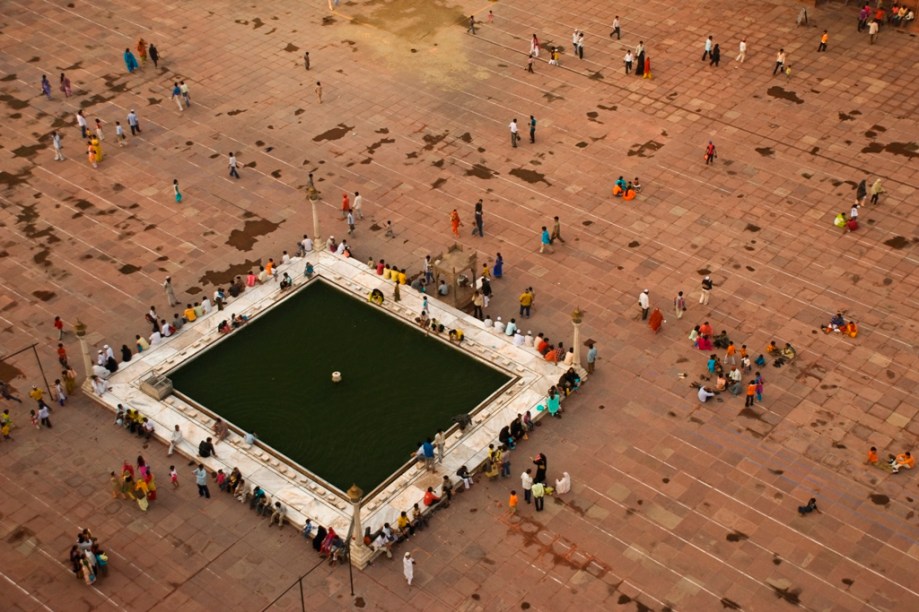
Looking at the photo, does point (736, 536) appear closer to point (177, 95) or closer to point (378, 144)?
point (378, 144)

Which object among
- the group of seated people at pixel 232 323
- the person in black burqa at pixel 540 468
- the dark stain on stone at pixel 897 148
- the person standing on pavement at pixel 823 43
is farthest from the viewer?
the person standing on pavement at pixel 823 43

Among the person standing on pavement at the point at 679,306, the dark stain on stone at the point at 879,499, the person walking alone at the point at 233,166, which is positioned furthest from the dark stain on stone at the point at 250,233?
the dark stain on stone at the point at 879,499

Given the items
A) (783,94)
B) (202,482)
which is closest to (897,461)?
(202,482)

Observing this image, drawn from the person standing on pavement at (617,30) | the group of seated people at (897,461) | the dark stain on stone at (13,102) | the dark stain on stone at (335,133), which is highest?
the person standing on pavement at (617,30)

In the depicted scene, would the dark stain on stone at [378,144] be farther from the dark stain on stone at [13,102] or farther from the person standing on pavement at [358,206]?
the dark stain on stone at [13,102]

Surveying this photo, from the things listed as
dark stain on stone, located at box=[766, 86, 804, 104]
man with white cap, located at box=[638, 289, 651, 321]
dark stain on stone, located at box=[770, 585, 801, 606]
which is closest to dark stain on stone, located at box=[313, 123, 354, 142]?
man with white cap, located at box=[638, 289, 651, 321]

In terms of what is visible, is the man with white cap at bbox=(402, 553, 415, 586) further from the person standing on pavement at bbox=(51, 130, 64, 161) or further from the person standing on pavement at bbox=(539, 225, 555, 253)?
the person standing on pavement at bbox=(51, 130, 64, 161)

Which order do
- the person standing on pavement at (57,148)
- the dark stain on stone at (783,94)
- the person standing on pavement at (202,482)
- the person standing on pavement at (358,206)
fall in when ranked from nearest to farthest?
the person standing on pavement at (202,482) → the person standing on pavement at (358,206) → the person standing on pavement at (57,148) → the dark stain on stone at (783,94)
